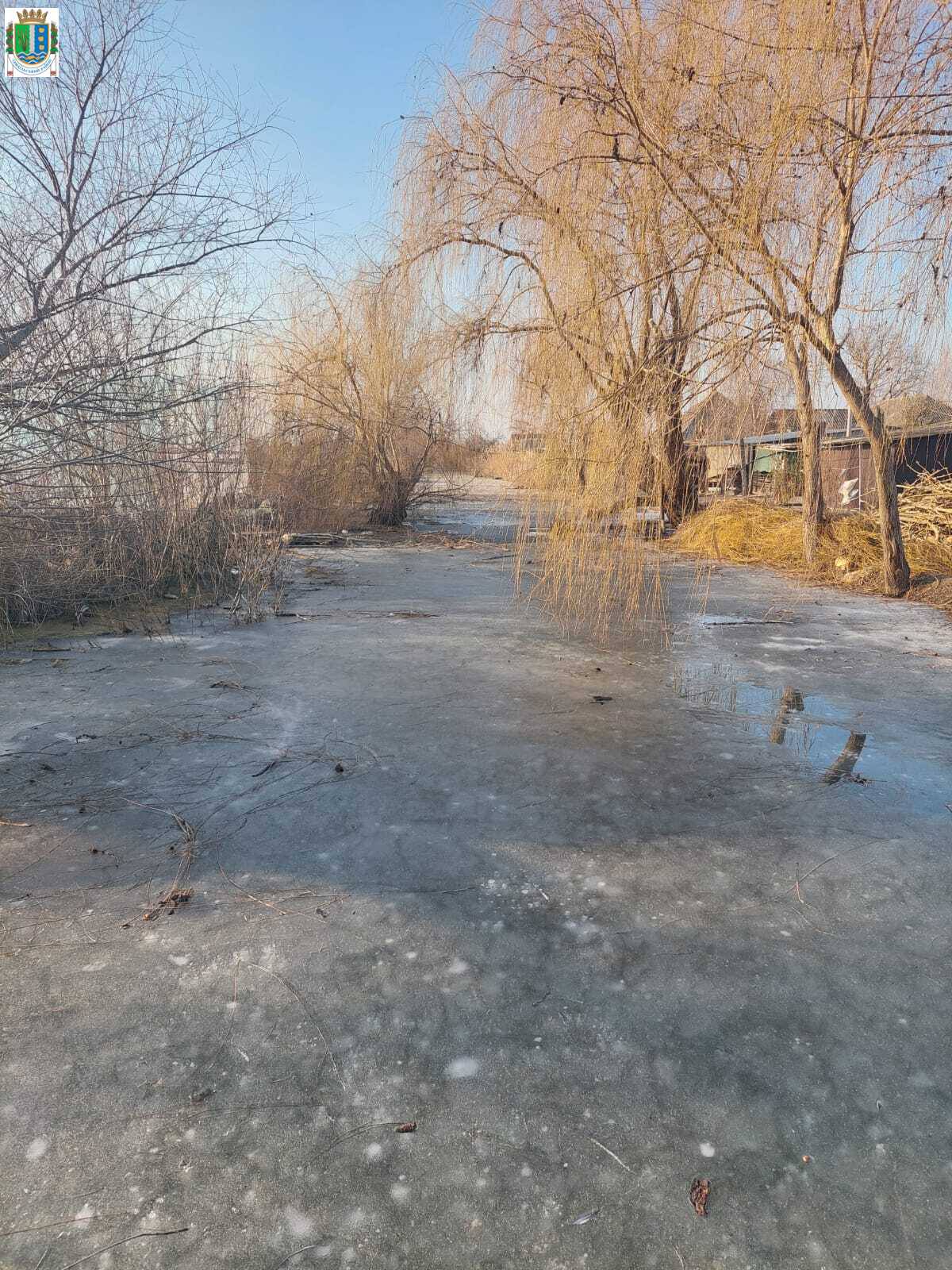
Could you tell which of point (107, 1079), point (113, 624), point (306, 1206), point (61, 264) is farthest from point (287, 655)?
point (306, 1206)

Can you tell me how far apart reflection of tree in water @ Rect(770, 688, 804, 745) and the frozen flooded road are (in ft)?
0.14

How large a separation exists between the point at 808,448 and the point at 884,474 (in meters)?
1.30

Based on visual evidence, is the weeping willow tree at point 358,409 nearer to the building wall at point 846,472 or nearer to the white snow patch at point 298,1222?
the building wall at point 846,472

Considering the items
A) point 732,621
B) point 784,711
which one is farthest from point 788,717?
point 732,621

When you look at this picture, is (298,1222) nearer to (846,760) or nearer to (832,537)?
(846,760)

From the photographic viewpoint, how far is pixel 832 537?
895cm

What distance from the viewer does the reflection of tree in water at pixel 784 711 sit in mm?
3336

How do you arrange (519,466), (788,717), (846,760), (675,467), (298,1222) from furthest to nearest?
1. (675,467)
2. (519,466)
3. (788,717)
4. (846,760)
5. (298,1222)

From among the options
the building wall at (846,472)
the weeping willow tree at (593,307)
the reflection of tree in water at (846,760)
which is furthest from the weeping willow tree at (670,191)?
the building wall at (846,472)

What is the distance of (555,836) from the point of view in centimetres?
244

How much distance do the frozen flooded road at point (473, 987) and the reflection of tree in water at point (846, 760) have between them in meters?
0.03

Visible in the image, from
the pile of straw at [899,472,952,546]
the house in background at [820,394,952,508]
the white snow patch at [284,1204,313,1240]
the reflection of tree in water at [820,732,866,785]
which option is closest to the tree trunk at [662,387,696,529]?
the reflection of tree in water at [820,732,866,785]

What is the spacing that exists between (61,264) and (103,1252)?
4.51m

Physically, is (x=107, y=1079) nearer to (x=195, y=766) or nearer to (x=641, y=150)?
(x=195, y=766)
